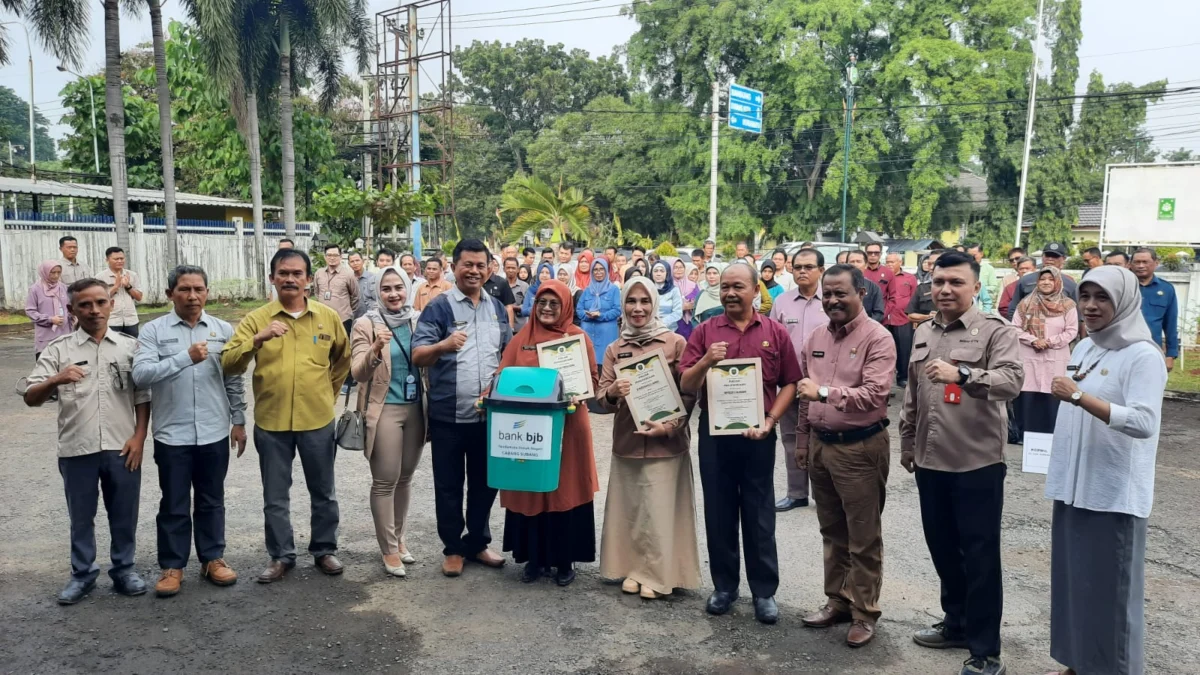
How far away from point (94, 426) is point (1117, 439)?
16.2ft

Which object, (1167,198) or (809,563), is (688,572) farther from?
(1167,198)

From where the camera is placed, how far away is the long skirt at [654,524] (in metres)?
4.81

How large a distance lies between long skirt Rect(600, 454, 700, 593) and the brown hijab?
0.19 m

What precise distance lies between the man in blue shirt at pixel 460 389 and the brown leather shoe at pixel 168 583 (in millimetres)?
1466

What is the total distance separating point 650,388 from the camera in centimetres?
468

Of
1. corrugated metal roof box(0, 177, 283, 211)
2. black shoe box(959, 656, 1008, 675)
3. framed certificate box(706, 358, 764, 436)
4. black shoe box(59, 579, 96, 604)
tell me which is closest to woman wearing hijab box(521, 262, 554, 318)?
framed certificate box(706, 358, 764, 436)

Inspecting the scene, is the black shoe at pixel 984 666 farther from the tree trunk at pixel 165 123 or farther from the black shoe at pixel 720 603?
the tree trunk at pixel 165 123

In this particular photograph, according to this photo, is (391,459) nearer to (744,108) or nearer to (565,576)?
(565,576)

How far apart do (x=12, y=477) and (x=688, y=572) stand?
5809 millimetres

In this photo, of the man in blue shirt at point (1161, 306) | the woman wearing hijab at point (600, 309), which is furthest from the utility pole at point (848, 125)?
the man in blue shirt at point (1161, 306)

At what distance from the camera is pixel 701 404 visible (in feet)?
15.6

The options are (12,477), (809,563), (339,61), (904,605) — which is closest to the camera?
(904,605)

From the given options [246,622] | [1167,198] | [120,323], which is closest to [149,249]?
[120,323]

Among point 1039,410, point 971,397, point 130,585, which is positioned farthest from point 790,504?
point 130,585
